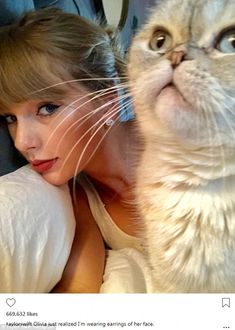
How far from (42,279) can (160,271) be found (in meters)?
0.19

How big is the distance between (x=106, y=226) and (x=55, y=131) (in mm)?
236

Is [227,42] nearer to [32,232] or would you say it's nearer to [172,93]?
[172,93]

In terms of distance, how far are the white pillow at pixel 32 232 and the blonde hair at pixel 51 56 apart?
150 millimetres

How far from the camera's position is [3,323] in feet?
2.15

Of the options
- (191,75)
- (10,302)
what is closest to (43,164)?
(10,302)

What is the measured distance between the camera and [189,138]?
625 mm

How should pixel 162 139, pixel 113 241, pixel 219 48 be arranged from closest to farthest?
1. pixel 219 48
2. pixel 162 139
3. pixel 113 241

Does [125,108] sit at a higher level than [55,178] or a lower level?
higher

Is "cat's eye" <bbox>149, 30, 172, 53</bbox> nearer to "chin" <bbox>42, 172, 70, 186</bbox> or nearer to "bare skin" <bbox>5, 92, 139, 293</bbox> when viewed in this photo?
"bare skin" <bbox>5, 92, 139, 293</bbox>

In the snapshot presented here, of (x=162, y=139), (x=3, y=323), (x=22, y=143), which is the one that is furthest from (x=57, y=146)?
(x=3, y=323)

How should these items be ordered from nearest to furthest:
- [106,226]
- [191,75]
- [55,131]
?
[191,75] < [55,131] < [106,226]

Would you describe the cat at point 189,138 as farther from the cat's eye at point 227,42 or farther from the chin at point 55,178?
the chin at point 55,178

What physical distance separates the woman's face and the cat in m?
0.11

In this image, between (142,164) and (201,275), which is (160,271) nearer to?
(201,275)
